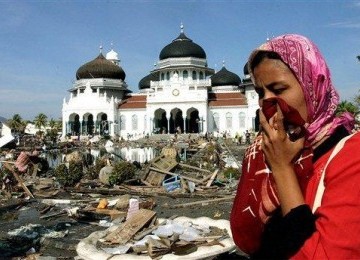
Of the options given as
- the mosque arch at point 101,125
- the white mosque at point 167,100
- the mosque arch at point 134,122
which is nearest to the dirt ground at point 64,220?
the white mosque at point 167,100

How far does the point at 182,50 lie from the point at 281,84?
2151 inches

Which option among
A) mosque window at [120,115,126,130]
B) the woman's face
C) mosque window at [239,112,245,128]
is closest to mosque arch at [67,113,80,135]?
mosque window at [120,115,126,130]

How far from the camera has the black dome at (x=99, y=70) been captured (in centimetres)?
5847

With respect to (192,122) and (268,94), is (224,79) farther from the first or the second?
(268,94)

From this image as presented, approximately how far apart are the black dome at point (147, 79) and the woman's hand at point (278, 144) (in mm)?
58971

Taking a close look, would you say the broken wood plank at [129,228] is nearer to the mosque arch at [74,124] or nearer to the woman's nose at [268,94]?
the woman's nose at [268,94]

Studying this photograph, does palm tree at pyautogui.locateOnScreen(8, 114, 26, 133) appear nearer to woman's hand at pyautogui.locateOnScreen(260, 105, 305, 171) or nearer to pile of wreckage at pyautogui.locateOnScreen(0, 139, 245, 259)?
pile of wreckage at pyautogui.locateOnScreen(0, 139, 245, 259)

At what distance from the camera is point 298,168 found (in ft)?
4.58

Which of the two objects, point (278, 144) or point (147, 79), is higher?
point (147, 79)

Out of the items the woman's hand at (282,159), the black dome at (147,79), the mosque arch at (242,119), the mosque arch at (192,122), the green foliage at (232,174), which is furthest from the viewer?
the black dome at (147,79)

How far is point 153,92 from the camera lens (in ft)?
176

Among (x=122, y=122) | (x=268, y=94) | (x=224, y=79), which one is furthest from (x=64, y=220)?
(x=224, y=79)

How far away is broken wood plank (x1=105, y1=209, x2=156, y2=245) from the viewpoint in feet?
17.4

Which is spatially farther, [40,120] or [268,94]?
[40,120]
